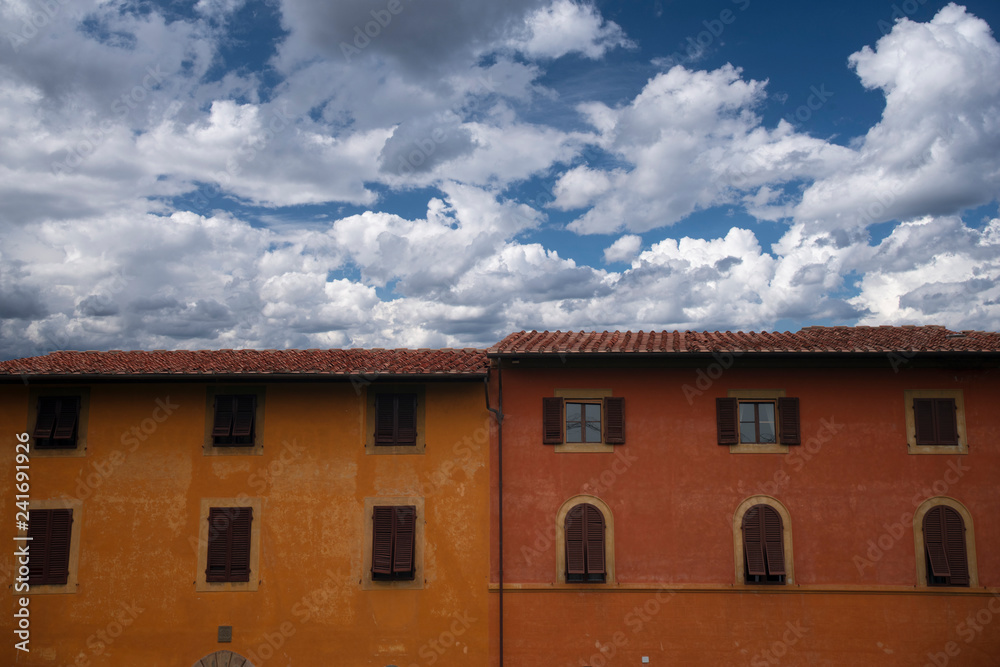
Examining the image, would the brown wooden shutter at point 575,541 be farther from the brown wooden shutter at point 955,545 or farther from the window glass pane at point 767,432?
the brown wooden shutter at point 955,545

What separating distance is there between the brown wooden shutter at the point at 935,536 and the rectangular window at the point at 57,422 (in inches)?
715

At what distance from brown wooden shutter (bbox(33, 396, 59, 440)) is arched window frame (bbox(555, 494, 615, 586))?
11138 millimetres

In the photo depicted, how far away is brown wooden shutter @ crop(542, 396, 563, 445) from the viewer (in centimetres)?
1355

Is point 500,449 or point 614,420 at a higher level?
point 614,420

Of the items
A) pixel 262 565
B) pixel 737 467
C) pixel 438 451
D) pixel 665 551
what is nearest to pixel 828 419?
pixel 737 467

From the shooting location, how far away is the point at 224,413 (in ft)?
45.4

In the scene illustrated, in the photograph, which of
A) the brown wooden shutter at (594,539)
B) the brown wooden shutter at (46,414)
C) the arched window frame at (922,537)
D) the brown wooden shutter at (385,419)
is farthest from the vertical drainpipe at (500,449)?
the brown wooden shutter at (46,414)

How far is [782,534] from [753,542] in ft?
2.08

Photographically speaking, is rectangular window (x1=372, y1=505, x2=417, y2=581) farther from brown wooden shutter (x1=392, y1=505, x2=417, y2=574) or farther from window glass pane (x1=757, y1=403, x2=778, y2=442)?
window glass pane (x1=757, y1=403, x2=778, y2=442)

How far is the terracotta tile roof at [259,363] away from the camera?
522 inches

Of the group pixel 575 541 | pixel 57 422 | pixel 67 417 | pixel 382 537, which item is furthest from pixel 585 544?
pixel 57 422

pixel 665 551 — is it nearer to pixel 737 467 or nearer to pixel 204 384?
pixel 737 467

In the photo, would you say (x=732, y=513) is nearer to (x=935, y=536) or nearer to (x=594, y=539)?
(x=594, y=539)

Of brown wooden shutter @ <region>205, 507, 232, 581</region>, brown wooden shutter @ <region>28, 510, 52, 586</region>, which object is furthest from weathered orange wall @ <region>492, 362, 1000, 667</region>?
brown wooden shutter @ <region>28, 510, 52, 586</region>
